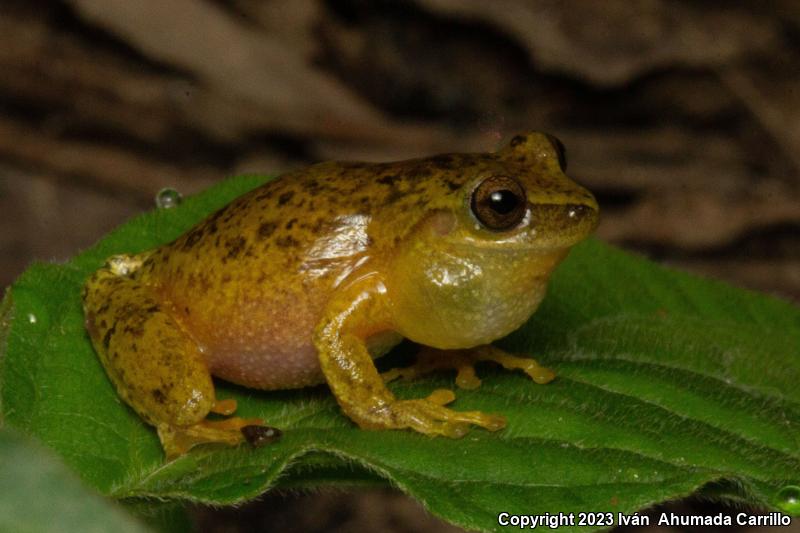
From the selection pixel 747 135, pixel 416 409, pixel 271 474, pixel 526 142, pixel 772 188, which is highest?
pixel 747 135

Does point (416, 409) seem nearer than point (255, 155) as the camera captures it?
Yes

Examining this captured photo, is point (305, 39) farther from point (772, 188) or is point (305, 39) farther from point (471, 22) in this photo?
point (772, 188)

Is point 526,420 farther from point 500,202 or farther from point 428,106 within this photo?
point 428,106

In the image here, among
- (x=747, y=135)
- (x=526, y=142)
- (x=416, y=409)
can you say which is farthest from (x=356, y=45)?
(x=416, y=409)

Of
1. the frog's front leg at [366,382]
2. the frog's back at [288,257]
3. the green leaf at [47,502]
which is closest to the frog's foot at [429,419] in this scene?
the frog's front leg at [366,382]

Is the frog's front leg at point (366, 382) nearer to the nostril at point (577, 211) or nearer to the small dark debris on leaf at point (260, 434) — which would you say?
the small dark debris on leaf at point (260, 434)

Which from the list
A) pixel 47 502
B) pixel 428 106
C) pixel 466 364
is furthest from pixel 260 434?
pixel 428 106
